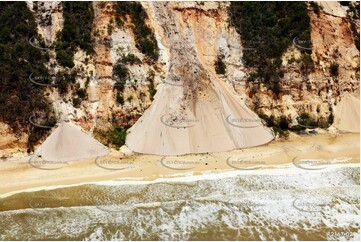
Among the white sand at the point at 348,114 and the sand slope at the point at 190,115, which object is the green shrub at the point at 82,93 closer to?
the sand slope at the point at 190,115

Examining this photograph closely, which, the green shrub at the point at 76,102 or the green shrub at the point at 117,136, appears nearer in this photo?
the green shrub at the point at 117,136

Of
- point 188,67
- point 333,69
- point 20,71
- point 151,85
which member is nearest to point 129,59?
point 151,85

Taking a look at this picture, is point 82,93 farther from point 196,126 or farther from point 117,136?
point 196,126

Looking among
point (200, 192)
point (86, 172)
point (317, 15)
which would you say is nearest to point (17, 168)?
point (86, 172)

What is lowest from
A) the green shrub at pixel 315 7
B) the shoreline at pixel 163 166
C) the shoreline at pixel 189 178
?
the shoreline at pixel 189 178

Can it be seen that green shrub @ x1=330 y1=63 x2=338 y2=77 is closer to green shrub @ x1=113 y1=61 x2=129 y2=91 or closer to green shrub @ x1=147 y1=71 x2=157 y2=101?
green shrub @ x1=147 y1=71 x2=157 y2=101

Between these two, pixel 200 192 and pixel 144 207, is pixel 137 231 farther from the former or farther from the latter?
pixel 200 192

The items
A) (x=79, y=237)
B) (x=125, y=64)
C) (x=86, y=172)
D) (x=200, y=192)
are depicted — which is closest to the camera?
(x=79, y=237)

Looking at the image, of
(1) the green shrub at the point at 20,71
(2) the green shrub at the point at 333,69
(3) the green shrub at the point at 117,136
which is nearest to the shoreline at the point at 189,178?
(3) the green shrub at the point at 117,136
